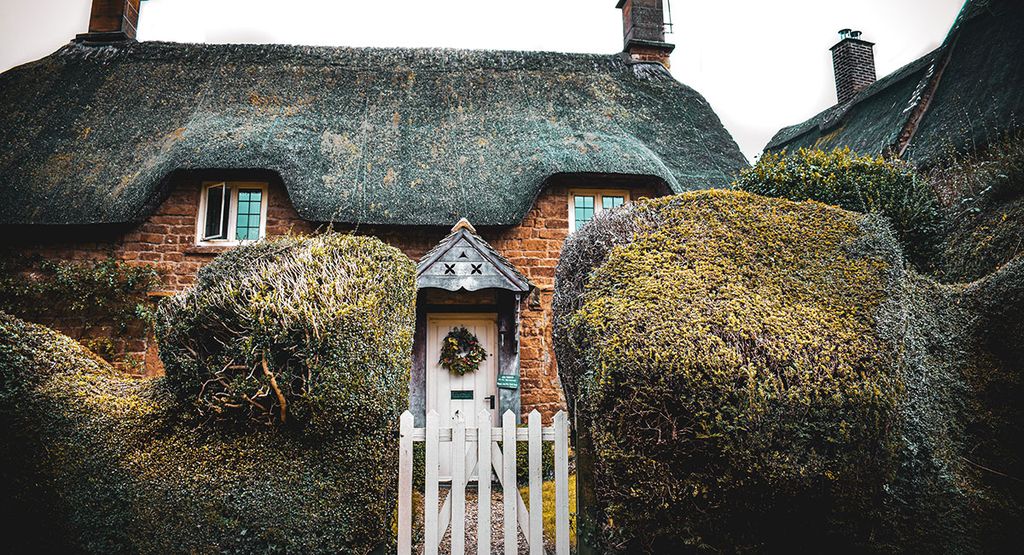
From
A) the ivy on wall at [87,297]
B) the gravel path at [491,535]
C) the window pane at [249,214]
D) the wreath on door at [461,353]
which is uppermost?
the window pane at [249,214]

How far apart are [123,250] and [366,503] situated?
7248 millimetres

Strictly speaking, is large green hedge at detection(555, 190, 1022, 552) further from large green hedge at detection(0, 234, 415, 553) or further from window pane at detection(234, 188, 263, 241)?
window pane at detection(234, 188, 263, 241)

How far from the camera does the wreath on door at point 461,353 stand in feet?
27.0

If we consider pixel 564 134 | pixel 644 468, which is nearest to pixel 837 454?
pixel 644 468

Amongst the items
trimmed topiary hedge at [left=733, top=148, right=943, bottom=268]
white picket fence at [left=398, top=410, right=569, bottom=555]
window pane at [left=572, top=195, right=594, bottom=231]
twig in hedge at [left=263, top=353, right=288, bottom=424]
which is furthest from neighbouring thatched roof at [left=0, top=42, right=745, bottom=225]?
Result: twig in hedge at [left=263, top=353, right=288, bottom=424]

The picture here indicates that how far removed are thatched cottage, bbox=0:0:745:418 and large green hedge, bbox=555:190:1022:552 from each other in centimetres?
423

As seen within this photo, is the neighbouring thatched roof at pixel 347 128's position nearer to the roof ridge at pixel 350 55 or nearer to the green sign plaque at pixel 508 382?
the roof ridge at pixel 350 55

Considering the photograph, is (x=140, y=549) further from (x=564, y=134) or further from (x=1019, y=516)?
(x=564, y=134)

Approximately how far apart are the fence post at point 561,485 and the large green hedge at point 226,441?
1.07 m

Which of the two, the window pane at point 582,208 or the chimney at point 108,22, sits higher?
the chimney at point 108,22

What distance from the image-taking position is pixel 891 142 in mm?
10438

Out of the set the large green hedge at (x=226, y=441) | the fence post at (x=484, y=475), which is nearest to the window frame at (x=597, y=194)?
the fence post at (x=484, y=475)

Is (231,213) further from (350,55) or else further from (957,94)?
(957,94)

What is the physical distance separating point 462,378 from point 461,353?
346 millimetres
